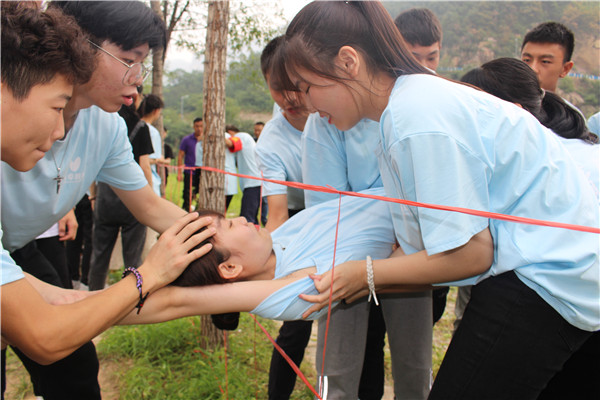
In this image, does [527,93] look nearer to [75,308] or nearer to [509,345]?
[509,345]

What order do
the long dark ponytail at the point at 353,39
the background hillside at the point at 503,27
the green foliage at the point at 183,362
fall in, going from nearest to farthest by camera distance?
the long dark ponytail at the point at 353,39 < the green foliage at the point at 183,362 < the background hillside at the point at 503,27

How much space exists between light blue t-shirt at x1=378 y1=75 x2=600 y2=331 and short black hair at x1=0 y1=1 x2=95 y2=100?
104 centimetres

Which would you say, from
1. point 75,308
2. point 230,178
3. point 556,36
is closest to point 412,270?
point 75,308

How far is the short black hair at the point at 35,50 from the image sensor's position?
121 cm

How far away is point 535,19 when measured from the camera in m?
45.5

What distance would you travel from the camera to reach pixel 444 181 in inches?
44.9

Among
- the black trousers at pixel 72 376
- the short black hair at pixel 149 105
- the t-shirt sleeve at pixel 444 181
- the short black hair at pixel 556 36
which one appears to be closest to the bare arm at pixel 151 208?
the black trousers at pixel 72 376

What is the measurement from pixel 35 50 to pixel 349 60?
38.4 inches

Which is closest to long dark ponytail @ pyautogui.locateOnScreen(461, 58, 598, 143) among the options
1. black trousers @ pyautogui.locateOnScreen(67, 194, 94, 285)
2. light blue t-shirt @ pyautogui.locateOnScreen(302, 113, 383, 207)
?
light blue t-shirt @ pyautogui.locateOnScreen(302, 113, 383, 207)

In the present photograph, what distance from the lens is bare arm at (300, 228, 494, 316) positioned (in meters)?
1.27

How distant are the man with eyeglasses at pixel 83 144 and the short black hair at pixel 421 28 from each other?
1643mm

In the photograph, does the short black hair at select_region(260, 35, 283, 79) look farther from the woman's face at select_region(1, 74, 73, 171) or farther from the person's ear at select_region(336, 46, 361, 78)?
the woman's face at select_region(1, 74, 73, 171)

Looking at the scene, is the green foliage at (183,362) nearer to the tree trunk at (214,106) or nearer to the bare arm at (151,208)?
the tree trunk at (214,106)

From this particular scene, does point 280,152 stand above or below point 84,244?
above
